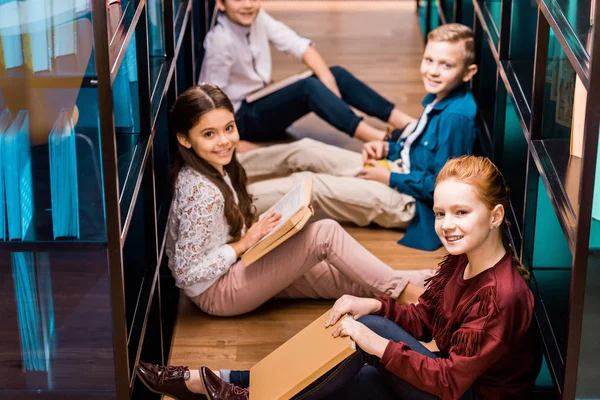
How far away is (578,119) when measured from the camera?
98.3 inches

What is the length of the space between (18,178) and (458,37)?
85.2 inches

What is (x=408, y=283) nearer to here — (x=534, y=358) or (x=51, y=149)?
(x=534, y=358)

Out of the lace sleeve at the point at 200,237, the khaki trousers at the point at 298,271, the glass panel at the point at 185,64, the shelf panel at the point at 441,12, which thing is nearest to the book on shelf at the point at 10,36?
the lace sleeve at the point at 200,237

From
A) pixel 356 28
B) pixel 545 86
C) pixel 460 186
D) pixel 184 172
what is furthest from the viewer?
pixel 356 28

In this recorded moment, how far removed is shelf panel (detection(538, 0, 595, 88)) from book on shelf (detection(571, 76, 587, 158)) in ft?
0.48

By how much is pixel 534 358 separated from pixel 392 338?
0.34 meters

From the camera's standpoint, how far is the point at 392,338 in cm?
256

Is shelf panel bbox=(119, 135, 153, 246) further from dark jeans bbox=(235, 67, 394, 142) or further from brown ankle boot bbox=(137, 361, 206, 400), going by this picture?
Result: dark jeans bbox=(235, 67, 394, 142)

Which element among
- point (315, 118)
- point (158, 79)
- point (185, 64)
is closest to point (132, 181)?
point (158, 79)

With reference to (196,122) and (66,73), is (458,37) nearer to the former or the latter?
(196,122)

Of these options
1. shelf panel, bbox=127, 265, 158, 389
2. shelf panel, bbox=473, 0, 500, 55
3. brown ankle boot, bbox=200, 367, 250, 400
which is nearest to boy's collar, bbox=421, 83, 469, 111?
shelf panel, bbox=473, 0, 500, 55

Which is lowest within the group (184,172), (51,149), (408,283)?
(408,283)

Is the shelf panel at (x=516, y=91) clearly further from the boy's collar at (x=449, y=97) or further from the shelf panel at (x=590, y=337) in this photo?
the shelf panel at (x=590, y=337)

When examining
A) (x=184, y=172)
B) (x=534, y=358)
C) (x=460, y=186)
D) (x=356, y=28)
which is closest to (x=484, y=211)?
(x=460, y=186)
